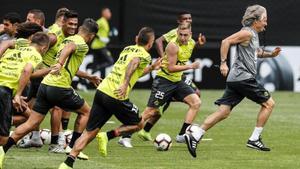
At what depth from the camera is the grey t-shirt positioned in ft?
50.8

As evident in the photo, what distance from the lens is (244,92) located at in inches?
613

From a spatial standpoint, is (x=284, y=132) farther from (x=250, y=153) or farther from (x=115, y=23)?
(x=115, y=23)

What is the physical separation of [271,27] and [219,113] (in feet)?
52.5

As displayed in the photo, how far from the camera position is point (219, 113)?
15.5 metres

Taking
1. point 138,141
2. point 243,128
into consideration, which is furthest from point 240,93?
point 243,128

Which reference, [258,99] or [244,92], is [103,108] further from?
[258,99]

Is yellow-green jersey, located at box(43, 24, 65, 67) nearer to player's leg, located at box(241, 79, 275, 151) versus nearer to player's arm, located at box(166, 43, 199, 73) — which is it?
player's arm, located at box(166, 43, 199, 73)

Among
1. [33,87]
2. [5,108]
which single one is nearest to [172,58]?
[33,87]

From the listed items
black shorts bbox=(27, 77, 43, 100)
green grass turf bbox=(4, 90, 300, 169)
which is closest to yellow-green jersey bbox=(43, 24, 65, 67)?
black shorts bbox=(27, 77, 43, 100)

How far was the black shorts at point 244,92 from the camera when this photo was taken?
1552 cm

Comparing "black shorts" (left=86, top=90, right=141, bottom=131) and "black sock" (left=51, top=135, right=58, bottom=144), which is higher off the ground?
"black shorts" (left=86, top=90, right=141, bottom=131)

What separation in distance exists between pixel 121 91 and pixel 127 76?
0.26 m

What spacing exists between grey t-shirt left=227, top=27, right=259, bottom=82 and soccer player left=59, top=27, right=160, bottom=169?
7.54ft

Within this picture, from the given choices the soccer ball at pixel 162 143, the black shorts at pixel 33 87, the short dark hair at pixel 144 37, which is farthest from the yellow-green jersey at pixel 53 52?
the short dark hair at pixel 144 37
